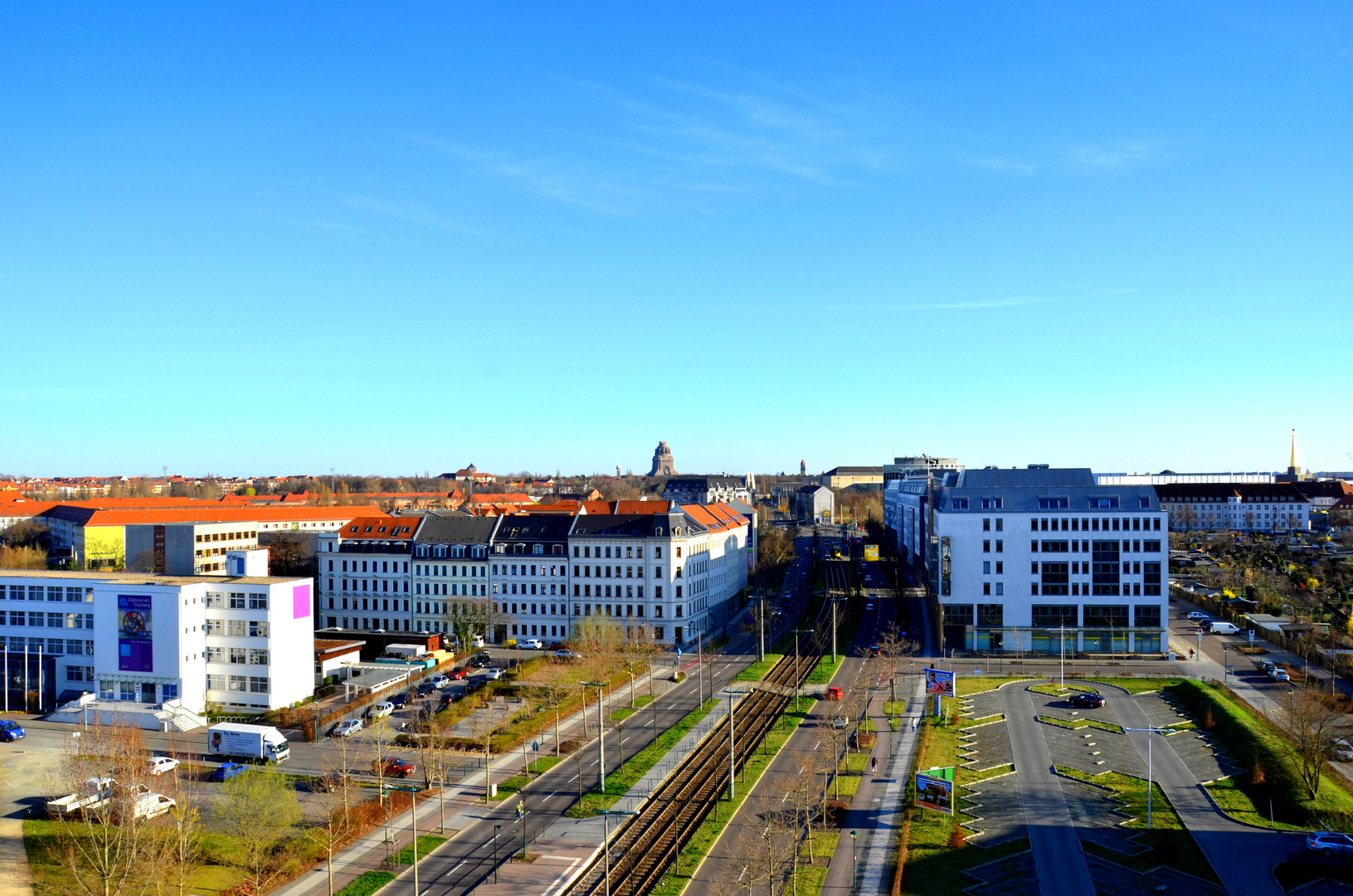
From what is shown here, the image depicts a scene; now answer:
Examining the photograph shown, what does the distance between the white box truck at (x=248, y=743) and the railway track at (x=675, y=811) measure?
23.7 m

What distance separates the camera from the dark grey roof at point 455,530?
9781 centimetres

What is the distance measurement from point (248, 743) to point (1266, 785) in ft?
185

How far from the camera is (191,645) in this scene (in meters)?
66.8

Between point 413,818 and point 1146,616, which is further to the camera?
point 1146,616

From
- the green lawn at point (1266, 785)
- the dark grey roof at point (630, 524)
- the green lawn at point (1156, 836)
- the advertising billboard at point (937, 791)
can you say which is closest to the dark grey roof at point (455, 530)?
the dark grey roof at point (630, 524)

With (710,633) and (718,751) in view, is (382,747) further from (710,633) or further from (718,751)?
(710,633)

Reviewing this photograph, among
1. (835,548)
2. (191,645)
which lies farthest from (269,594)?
(835,548)

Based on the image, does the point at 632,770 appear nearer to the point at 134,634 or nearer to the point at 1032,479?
the point at 134,634

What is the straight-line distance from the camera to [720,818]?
149 feet

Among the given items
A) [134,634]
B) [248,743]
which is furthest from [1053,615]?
[134,634]

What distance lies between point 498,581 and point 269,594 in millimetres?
32087

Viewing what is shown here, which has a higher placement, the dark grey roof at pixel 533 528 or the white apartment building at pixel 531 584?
the dark grey roof at pixel 533 528

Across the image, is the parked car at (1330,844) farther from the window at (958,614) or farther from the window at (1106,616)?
the window at (958,614)

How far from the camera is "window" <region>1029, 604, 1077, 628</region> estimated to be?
87.8 metres
